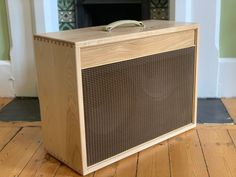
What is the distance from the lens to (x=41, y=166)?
4.57 ft

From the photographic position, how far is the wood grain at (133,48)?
4.10 ft

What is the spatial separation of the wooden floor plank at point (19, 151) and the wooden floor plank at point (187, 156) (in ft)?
1.74

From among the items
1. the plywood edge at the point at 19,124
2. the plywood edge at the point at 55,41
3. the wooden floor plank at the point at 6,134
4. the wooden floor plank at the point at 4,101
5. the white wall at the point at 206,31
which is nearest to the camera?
the plywood edge at the point at 55,41

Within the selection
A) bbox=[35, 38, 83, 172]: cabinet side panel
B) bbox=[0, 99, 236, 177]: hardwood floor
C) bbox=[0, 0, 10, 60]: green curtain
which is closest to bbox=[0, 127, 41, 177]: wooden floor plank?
bbox=[0, 99, 236, 177]: hardwood floor

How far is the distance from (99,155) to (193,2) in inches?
38.6

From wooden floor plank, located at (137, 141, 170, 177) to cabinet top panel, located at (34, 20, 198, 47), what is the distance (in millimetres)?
435

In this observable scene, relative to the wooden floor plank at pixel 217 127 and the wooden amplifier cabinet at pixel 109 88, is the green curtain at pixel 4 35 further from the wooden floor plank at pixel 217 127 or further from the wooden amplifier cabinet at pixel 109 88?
the wooden floor plank at pixel 217 127

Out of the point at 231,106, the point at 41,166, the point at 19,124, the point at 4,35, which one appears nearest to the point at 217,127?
the point at 231,106

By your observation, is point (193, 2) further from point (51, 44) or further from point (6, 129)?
point (6, 129)

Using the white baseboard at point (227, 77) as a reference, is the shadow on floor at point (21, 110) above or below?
below

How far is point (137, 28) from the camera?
145 centimetres

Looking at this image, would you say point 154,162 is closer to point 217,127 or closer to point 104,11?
point 217,127

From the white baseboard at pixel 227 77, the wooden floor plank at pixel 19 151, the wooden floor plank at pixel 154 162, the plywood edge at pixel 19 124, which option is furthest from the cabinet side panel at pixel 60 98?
the white baseboard at pixel 227 77

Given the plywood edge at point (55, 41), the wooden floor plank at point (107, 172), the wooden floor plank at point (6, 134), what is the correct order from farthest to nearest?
the wooden floor plank at point (6, 134) → the wooden floor plank at point (107, 172) → the plywood edge at point (55, 41)
